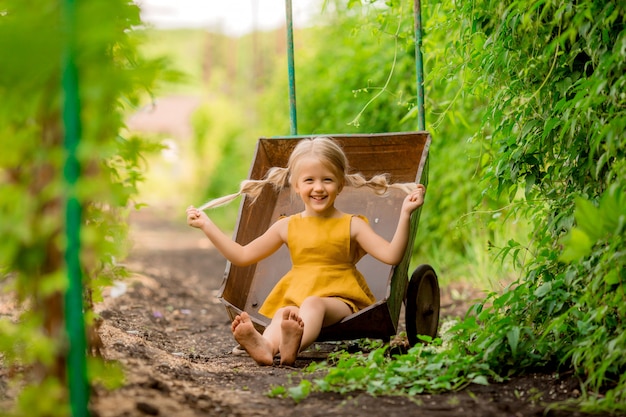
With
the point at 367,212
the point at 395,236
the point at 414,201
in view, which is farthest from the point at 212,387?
the point at 367,212

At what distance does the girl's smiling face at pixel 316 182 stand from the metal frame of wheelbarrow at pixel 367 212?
16.8 inches

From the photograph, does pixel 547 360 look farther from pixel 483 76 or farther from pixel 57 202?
pixel 57 202

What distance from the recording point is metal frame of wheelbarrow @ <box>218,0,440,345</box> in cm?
448

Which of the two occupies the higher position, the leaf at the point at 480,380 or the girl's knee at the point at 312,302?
the girl's knee at the point at 312,302

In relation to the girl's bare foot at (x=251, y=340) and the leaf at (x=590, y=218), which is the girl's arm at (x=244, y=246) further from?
the leaf at (x=590, y=218)

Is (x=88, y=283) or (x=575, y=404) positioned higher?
(x=88, y=283)

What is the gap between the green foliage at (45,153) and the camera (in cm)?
233

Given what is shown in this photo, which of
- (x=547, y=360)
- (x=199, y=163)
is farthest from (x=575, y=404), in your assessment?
(x=199, y=163)

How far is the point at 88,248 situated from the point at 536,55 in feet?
6.88

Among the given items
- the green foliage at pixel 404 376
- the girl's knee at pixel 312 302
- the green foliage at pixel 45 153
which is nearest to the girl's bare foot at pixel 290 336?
the girl's knee at pixel 312 302

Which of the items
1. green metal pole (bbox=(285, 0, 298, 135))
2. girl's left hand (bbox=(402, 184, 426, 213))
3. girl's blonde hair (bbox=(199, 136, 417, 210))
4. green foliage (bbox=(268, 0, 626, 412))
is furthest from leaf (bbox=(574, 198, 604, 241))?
green metal pole (bbox=(285, 0, 298, 135))

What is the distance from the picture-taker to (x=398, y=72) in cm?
774

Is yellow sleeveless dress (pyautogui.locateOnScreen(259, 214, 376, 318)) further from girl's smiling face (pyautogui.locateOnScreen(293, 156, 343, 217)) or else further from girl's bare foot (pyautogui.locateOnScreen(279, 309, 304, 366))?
girl's bare foot (pyautogui.locateOnScreen(279, 309, 304, 366))

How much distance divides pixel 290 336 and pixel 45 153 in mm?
1709
